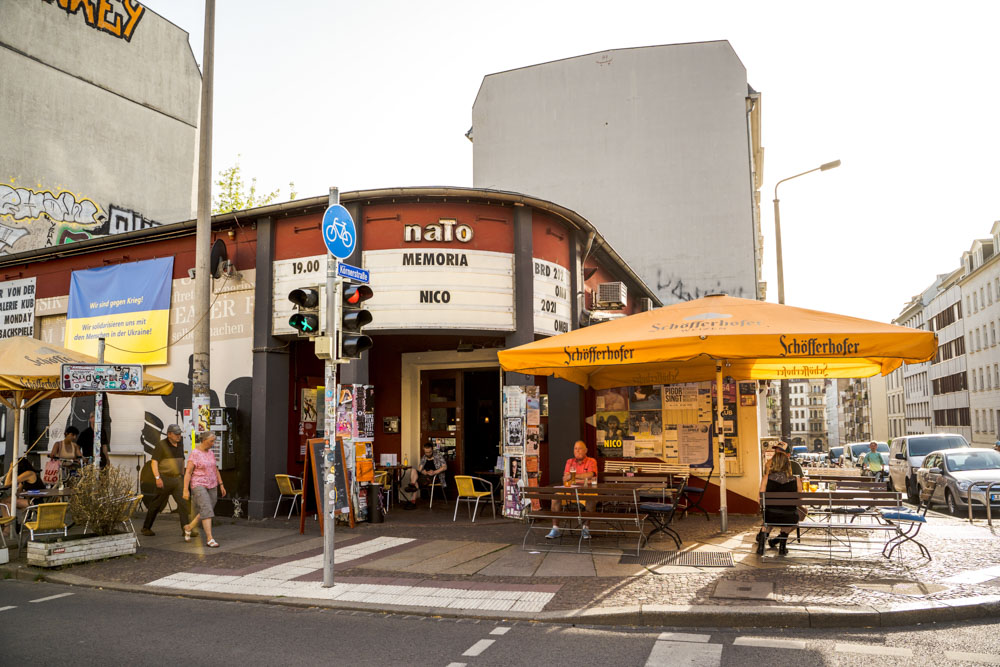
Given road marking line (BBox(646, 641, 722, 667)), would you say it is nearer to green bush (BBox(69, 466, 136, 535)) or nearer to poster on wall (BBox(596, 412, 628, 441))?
green bush (BBox(69, 466, 136, 535))

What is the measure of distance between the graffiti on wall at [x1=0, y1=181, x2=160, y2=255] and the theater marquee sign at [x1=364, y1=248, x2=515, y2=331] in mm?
17007

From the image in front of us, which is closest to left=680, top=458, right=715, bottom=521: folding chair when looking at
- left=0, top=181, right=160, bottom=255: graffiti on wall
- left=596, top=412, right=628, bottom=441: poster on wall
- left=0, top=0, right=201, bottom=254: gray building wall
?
left=596, top=412, right=628, bottom=441: poster on wall

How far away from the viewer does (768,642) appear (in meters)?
6.04

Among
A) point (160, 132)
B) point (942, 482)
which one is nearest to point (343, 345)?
point (942, 482)

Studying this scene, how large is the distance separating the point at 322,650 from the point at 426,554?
4.16 metres

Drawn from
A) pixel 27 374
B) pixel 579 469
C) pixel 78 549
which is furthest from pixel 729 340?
pixel 27 374

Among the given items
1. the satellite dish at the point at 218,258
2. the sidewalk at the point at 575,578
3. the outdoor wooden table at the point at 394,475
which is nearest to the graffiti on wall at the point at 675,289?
the outdoor wooden table at the point at 394,475

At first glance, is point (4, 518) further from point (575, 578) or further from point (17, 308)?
point (17, 308)

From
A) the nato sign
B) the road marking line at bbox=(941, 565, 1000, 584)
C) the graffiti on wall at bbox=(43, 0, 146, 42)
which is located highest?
the graffiti on wall at bbox=(43, 0, 146, 42)

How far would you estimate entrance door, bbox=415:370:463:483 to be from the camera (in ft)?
57.2

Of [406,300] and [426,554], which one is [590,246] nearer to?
[406,300]

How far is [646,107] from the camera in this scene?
94.3 feet

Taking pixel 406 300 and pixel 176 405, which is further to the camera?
pixel 176 405

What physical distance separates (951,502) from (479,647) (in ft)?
49.1
